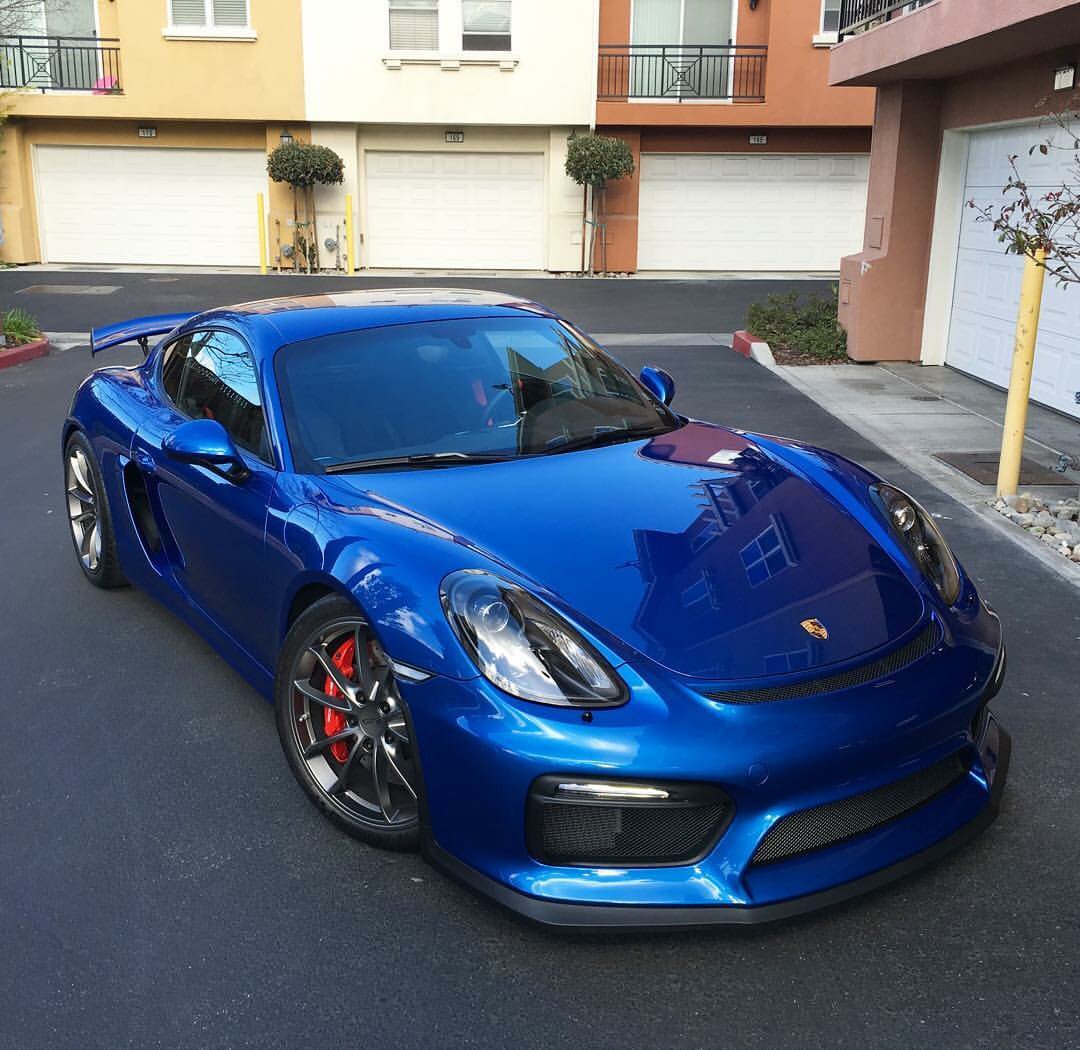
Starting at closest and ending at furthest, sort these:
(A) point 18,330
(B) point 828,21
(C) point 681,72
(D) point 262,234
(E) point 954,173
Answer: (E) point 954,173, (A) point 18,330, (B) point 828,21, (C) point 681,72, (D) point 262,234

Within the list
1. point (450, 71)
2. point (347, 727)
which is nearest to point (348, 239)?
point (450, 71)

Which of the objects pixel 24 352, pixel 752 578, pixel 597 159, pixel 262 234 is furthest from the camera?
pixel 262 234

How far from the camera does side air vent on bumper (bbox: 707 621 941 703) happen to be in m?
2.75

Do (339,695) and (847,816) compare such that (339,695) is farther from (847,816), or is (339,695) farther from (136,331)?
(136,331)

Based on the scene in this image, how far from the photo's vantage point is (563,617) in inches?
115

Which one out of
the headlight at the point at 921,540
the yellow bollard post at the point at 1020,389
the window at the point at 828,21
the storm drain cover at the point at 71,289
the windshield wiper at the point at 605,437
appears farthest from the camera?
the window at the point at 828,21

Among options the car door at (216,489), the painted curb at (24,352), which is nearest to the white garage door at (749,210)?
the painted curb at (24,352)

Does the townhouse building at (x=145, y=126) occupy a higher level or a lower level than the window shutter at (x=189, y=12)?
lower

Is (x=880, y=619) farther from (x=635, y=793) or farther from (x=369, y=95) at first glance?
(x=369, y=95)

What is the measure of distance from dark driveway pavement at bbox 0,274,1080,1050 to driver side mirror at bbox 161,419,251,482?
933 mm

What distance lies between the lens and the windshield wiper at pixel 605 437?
4.03 m

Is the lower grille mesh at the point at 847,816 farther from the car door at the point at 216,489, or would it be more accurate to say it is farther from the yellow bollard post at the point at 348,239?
the yellow bollard post at the point at 348,239

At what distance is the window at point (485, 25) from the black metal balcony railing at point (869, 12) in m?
11.9

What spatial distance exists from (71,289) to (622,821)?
794 inches
